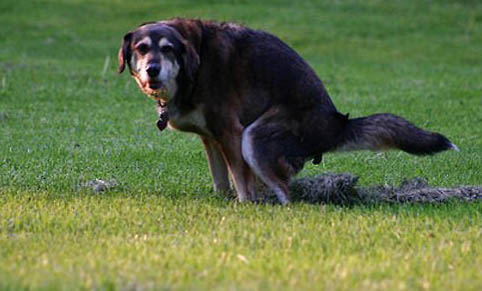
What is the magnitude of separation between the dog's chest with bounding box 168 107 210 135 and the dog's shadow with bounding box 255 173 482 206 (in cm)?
76

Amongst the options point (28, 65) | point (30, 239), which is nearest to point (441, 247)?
point (30, 239)

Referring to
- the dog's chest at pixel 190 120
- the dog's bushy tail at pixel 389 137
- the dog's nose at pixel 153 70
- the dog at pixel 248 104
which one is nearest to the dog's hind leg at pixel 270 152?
the dog at pixel 248 104

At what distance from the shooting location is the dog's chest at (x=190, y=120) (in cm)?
764

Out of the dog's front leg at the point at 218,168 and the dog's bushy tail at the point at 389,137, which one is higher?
the dog's bushy tail at the point at 389,137

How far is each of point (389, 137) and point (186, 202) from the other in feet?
5.66

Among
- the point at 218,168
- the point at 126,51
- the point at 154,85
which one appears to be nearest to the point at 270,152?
the point at 218,168

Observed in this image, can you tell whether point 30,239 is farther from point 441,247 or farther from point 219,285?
point 441,247

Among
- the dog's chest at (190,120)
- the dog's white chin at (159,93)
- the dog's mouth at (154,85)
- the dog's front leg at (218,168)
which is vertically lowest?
the dog's front leg at (218,168)

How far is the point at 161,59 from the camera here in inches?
294

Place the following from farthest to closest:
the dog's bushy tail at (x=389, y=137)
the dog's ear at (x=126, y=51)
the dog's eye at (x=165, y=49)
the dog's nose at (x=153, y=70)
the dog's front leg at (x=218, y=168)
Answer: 1. the dog's front leg at (x=218, y=168)
2. the dog's ear at (x=126, y=51)
3. the dog's bushy tail at (x=389, y=137)
4. the dog's eye at (x=165, y=49)
5. the dog's nose at (x=153, y=70)

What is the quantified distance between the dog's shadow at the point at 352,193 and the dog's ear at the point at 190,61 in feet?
3.80

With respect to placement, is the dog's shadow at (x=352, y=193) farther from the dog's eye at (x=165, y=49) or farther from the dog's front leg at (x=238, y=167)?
the dog's eye at (x=165, y=49)

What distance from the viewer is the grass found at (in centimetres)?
514

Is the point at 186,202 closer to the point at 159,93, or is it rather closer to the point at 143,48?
the point at 159,93
